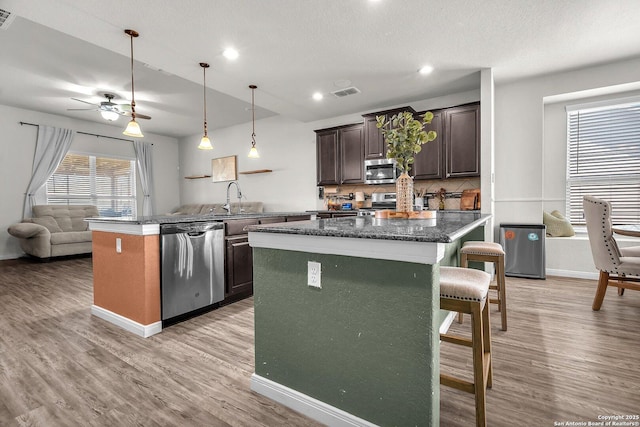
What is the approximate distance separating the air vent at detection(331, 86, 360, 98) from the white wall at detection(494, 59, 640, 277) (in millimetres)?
2118

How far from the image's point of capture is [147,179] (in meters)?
7.96

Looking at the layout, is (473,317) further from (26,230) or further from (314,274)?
(26,230)

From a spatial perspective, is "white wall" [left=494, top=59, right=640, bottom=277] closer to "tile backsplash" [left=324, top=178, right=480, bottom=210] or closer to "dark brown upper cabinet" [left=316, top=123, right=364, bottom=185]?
"tile backsplash" [left=324, top=178, right=480, bottom=210]

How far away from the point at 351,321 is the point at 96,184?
26.5 feet

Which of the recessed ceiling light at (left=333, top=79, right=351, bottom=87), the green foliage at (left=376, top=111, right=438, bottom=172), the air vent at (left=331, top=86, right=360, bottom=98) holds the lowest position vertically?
the green foliage at (left=376, top=111, right=438, bottom=172)

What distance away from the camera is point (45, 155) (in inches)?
245

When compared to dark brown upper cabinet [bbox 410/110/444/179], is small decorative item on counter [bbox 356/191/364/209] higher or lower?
lower

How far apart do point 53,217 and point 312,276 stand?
23.5 feet

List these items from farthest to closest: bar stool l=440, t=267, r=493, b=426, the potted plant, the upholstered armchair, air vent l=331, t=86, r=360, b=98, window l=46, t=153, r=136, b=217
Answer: window l=46, t=153, r=136, b=217 → air vent l=331, t=86, r=360, b=98 → the upholstered armchair → the potted plant → bar stool l=440, t=267, r=493, b=426

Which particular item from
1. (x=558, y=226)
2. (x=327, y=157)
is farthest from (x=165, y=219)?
(x=558, y=226)

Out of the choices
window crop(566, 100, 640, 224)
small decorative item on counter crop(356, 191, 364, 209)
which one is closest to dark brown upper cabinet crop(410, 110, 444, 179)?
small decorative item on counter crop(356, 191, 364, 209)

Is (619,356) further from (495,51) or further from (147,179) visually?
(147,179)

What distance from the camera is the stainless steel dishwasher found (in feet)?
8.64

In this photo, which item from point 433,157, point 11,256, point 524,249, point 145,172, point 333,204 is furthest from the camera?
point 145,172
